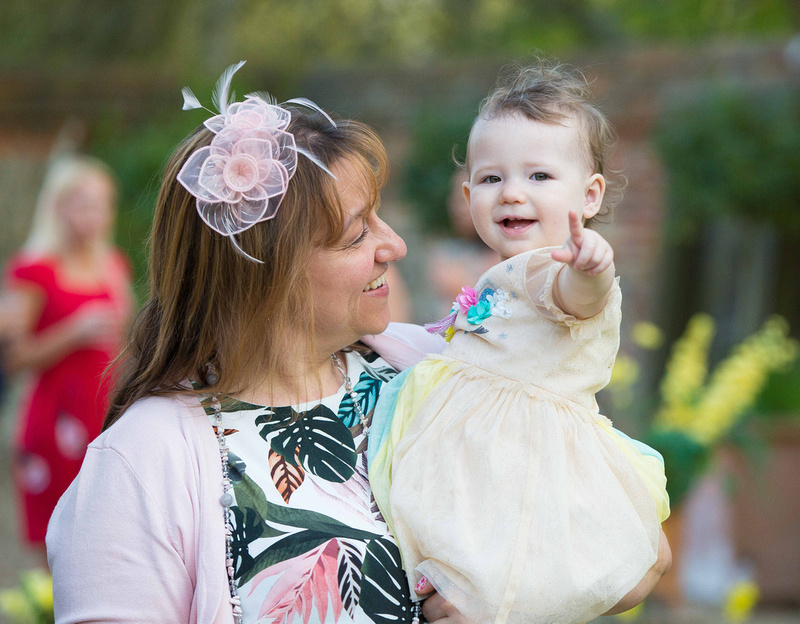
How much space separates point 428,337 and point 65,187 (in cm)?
292

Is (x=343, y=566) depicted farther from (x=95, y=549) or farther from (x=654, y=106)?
(x=654, y=106)

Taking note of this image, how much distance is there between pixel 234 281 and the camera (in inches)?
63.9

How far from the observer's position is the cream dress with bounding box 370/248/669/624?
1.47m

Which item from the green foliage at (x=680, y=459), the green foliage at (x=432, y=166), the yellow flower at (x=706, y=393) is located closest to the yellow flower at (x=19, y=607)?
the green foliage at (x=680, y=459)

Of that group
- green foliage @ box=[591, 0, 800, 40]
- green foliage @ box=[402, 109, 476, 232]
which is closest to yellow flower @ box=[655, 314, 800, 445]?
green foliage @ box=[402, 109, 476, 232]

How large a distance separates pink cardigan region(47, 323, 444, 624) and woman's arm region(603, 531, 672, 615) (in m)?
0.75

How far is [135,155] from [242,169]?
16.8 ft

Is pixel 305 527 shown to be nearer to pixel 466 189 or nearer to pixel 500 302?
pixel 500 302

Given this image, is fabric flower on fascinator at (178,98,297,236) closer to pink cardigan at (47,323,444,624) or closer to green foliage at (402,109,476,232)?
pink cardigan at (47,323,444,624)

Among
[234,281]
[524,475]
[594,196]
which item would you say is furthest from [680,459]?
[234,281]

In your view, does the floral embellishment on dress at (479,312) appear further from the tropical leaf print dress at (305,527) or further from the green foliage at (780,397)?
the green foliage at (780,397)

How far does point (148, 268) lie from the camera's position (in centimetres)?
177

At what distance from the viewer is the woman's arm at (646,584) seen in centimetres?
164

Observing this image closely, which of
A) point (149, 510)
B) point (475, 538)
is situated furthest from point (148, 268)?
point (475, 538)
